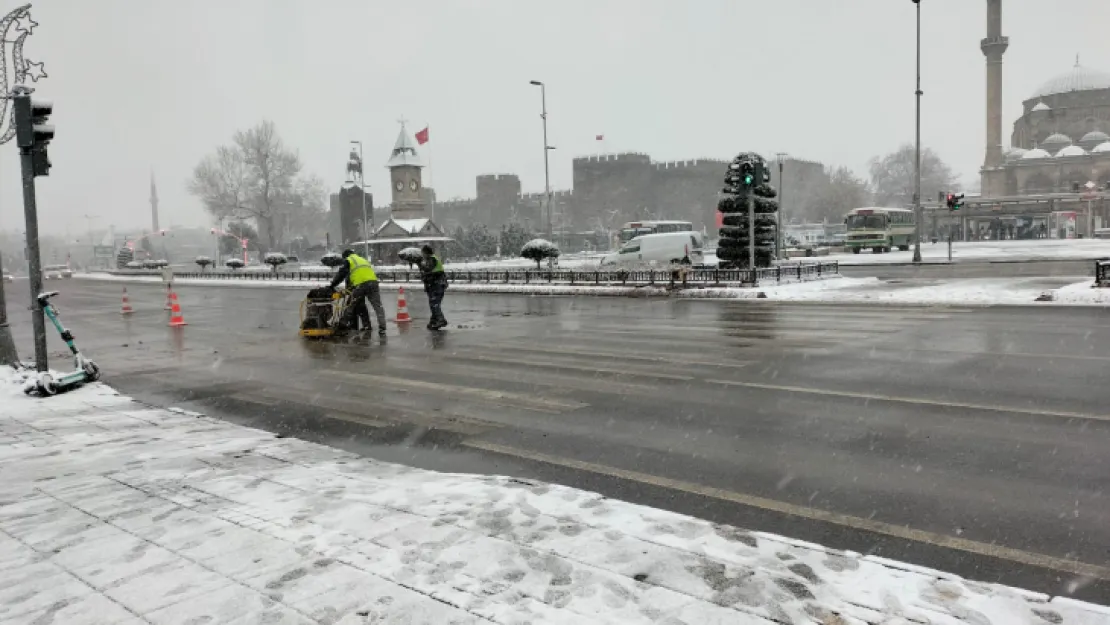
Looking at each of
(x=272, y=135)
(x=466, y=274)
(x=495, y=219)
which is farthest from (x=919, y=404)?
(x=495, y=219)

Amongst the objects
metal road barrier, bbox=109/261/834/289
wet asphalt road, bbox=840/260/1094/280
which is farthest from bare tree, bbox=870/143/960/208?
metal road barrier, bbox=109/261/834/289

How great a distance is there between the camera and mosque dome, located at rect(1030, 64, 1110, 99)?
309 feet

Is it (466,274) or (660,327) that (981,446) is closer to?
(660,327)

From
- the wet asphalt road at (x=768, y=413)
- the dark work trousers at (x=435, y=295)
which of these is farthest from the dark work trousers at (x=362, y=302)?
the dark work trousers at (x=435, y=295)

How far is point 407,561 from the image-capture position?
3.87m

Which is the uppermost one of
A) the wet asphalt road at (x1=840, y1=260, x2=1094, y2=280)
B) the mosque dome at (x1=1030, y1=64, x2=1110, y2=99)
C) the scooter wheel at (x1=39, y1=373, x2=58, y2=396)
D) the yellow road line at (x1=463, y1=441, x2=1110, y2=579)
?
the mosque dome at (x1=1030, y1=64, x2=1110, y2=99)

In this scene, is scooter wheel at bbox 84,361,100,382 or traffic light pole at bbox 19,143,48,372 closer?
traffic light pole at bbox 19,143,48,372

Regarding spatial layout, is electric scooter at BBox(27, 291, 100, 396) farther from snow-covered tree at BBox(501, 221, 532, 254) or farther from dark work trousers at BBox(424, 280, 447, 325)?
snow-covered tree at BBox(501, 221, 532, 254)

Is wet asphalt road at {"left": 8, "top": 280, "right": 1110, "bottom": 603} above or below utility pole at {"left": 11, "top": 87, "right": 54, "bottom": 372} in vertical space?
below

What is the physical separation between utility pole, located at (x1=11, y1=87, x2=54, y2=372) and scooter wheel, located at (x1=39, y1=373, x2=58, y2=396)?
2.13ft

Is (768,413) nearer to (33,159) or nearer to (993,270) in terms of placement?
(33,159)

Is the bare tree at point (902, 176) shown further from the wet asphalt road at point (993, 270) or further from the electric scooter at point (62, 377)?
the electric scooter at point (62, 377)

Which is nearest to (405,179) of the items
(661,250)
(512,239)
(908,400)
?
(512,239)

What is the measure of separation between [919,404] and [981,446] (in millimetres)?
1499
